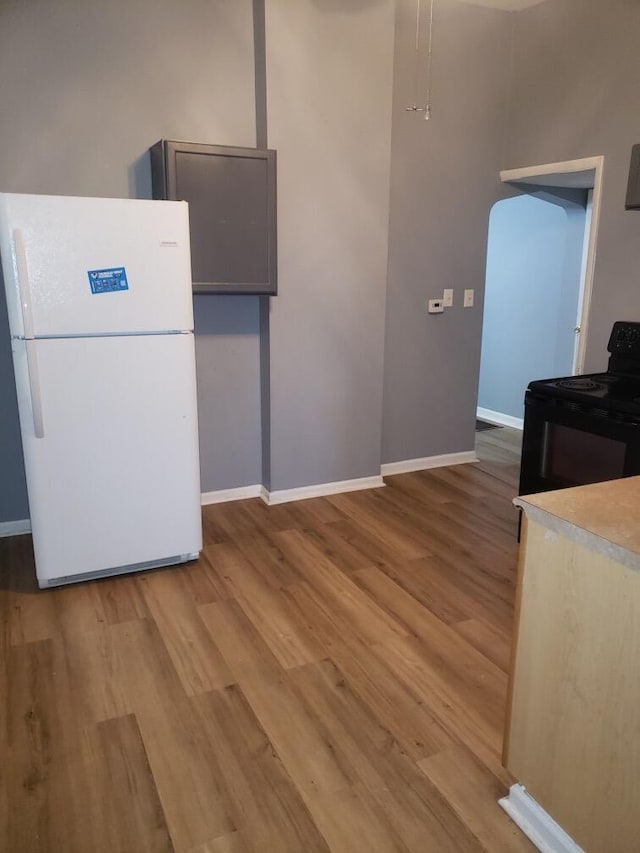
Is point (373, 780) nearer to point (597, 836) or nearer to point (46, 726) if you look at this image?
point (597, 836)

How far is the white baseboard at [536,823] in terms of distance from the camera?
1563 millimetres

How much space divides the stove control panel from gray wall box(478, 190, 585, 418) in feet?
5.52

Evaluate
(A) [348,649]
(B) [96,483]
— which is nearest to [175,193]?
(B) [96,483]

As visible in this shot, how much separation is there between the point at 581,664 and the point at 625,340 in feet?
7.64

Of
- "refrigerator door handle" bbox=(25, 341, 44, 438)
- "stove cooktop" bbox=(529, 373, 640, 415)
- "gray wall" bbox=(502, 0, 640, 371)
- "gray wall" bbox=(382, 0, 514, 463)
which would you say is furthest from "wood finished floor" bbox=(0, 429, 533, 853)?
"gray wall" bbox=(502, 0, 640, 371)

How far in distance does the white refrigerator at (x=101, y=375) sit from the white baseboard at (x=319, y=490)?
37.2 inches

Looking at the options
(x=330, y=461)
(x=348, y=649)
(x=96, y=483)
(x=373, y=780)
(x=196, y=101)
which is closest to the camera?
(x=373, y=780)

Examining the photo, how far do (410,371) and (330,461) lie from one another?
33.7 inches

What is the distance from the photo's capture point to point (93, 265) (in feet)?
8.50

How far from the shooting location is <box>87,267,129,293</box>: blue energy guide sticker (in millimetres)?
2602

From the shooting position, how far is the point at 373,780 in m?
1.82

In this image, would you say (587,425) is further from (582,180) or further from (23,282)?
(23,282)

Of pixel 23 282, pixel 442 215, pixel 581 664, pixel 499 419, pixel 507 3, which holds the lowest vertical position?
pixel 499 419

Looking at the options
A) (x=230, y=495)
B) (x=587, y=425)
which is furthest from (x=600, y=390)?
(x=230, y=495)
